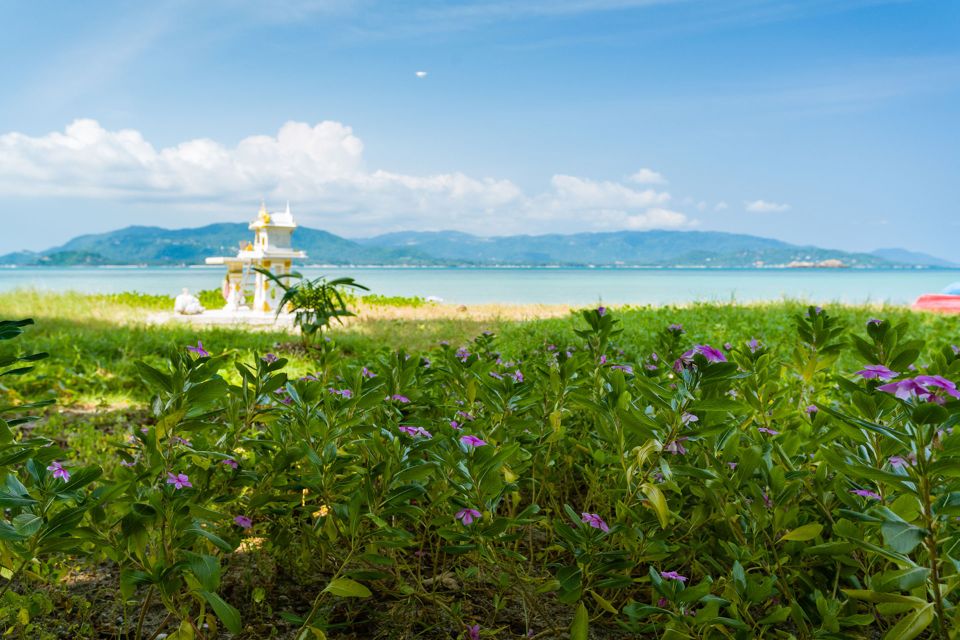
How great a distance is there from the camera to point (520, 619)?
1852mm

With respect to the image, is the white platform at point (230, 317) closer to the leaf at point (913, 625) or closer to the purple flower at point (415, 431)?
the purple flower at point (415, 431)

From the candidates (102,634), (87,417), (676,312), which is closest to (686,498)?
(102,634)

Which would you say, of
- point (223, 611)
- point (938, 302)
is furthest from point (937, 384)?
point (938, 302)

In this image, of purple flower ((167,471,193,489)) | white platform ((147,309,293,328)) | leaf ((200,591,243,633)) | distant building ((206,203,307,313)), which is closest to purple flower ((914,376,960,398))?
leaf ((200,591,243,633))

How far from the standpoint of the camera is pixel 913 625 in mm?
1097

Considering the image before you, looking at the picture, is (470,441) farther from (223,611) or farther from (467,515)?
(223,611)

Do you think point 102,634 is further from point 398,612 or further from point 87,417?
point 87,417

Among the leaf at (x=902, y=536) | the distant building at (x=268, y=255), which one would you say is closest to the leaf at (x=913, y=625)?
the leaf at (x=902, y=536)

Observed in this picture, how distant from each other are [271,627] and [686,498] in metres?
1.19

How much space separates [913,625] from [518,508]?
1.51m

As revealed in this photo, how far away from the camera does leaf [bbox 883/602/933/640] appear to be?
43.1 inches

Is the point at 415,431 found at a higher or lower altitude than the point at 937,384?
lower

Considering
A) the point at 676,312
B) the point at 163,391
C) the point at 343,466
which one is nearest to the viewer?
the point at 163,391

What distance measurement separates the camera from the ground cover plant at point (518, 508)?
1.29 metres
